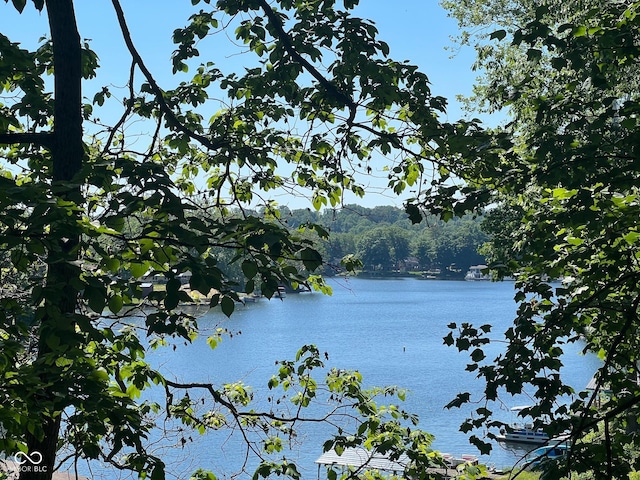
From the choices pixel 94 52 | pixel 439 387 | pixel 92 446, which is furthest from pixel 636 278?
pixel 439 387

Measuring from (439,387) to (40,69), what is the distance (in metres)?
25.2

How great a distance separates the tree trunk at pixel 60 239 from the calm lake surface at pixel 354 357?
7.29 ft

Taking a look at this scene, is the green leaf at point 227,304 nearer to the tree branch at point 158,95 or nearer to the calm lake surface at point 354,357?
the tree branch at point 158,95

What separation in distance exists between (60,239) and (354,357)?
31.6 metres

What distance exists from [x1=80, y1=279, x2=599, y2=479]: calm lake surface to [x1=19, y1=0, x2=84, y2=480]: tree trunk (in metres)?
2.22

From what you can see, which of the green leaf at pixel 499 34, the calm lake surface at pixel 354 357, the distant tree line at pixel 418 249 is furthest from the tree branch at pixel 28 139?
the distant tree line at pixel 418 249

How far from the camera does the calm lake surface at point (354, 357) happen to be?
17.8 metres

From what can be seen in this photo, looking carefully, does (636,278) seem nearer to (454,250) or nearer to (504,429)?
(504,429)

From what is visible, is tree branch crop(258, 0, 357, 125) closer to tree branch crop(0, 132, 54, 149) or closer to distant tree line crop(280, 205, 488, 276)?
tree branch crop(0, 132, 54, 149)

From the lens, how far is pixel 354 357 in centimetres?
3403

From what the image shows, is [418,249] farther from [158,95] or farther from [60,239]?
[60,239]

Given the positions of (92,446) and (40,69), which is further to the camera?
(40,69)

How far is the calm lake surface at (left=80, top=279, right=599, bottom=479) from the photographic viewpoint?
1776 centimetres

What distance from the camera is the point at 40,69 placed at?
488cm
